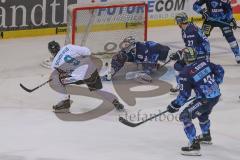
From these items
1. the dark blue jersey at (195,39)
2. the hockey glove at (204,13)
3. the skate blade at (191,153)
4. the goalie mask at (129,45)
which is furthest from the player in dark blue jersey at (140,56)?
the skate blade at (191,153)

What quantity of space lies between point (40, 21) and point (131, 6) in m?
2.39

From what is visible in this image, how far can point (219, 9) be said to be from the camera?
1182cm

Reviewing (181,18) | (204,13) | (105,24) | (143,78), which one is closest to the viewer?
(181,18)

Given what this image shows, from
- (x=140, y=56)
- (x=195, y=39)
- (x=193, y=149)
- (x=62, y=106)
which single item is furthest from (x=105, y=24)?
(x=193, y=149)

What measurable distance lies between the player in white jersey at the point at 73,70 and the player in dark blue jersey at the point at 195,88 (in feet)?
6.21

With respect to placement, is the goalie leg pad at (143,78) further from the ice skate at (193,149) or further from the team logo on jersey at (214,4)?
the ice skate at (193,149)

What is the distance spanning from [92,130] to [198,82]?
1740mm

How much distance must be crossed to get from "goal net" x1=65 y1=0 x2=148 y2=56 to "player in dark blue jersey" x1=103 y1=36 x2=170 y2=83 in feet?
2.71

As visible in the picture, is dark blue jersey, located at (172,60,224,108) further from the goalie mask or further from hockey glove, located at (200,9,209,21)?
hockey glove, located at (200,9,209,21)

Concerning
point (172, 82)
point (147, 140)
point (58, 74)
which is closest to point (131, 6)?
point (172, 82)

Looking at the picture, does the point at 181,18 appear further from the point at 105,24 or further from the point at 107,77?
the point at 105,24

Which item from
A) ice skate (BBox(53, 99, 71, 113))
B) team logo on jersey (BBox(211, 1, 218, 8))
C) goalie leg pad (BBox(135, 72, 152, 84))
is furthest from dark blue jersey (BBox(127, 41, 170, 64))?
ice skate (BBox(53, 99, 71, 113))

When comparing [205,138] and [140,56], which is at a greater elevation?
[205,138]

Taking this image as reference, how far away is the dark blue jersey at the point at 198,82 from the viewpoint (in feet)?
24.6
